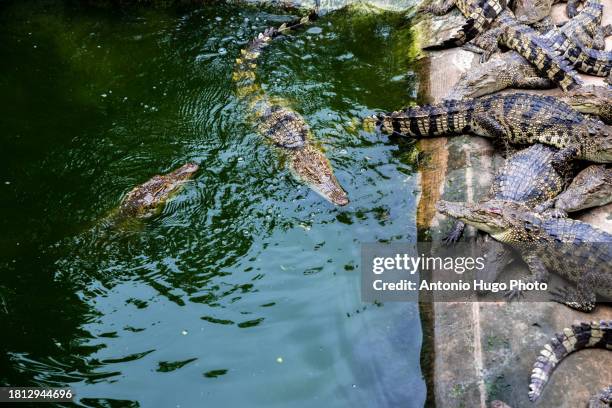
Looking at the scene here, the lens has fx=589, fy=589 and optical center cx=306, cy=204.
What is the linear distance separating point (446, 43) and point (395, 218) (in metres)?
3.15

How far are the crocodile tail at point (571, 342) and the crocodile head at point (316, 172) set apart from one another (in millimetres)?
2366

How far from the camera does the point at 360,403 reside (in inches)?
165

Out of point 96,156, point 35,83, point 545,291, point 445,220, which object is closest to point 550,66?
point 445,220

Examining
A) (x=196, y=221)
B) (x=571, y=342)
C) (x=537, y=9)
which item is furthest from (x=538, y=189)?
(x=537, y=9)

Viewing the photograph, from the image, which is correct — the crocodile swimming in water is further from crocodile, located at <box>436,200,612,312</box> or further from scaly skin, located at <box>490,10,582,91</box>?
scaly skin, located at <box>490,10,582,91</box>

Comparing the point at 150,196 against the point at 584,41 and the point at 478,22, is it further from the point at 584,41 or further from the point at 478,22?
the point at 584,41

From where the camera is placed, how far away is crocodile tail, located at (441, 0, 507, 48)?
7.60 metres

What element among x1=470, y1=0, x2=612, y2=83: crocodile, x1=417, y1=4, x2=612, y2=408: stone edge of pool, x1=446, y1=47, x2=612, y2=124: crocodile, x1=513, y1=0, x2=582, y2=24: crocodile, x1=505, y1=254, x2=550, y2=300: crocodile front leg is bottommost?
x1=417, y1=4, x2=612, y2=408: stone edge of pool

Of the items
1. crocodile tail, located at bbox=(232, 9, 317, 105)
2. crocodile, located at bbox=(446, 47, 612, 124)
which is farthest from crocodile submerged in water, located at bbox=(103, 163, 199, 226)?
crocodile, located at bbox=(446, 47, 612, 124)

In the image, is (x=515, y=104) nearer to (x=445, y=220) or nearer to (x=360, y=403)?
(x=445, y=220)

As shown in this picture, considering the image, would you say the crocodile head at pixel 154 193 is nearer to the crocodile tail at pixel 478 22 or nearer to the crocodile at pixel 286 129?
the crocodile at pixel 286 129

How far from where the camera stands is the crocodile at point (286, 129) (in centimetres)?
593

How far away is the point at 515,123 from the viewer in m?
5.96

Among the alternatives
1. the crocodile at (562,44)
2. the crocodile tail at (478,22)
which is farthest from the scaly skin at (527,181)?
the crocodile tail at (478,22)
